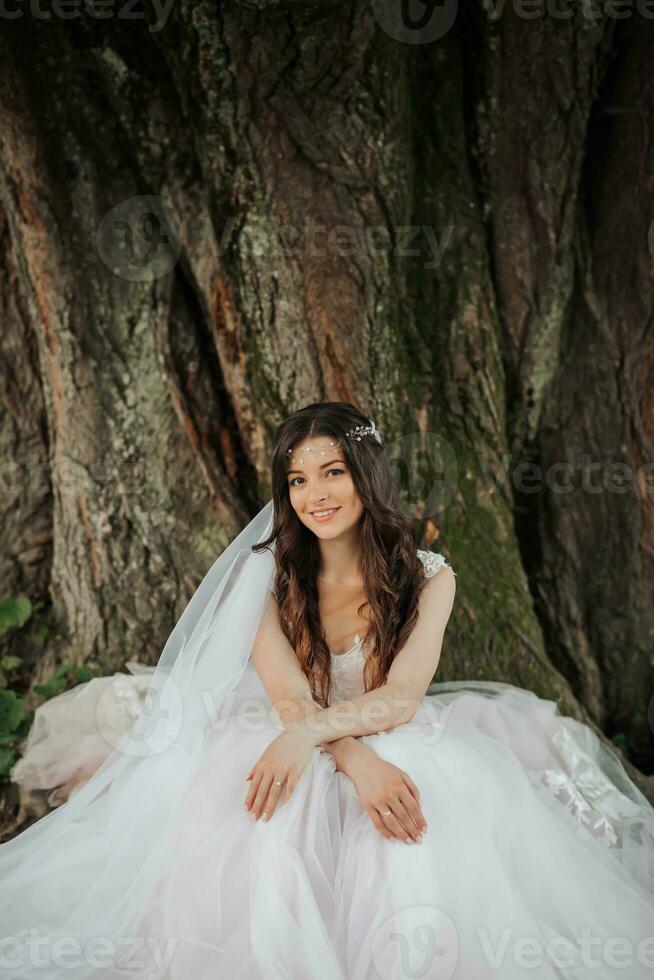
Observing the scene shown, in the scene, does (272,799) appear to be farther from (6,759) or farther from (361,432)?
(6,759)

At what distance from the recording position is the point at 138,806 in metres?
2.60

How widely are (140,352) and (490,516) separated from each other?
168 cm

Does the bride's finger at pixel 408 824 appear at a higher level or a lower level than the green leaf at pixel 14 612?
lower

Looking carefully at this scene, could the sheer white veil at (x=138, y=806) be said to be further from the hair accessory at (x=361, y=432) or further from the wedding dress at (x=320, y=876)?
the hair accessory at (x=361, y=432)

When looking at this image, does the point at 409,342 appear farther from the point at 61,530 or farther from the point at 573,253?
the point at 61,530

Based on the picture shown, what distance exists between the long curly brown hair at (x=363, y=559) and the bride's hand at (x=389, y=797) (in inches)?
23.2

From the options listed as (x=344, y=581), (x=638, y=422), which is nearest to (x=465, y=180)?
(x=638, y=422)

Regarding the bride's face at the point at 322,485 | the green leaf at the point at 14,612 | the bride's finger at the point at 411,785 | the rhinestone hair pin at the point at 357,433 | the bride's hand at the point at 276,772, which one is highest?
the rhinestone hair pin at the point at 357,433

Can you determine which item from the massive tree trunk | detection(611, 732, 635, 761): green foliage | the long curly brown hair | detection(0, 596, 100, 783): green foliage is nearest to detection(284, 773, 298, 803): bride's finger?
the long curly brown hair

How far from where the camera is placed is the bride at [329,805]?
2.16 metres

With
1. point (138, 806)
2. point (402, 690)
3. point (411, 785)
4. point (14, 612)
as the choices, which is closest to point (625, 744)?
point (402, 690)

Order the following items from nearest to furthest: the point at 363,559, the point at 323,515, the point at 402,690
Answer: the point at 402,690, the point at 323,515, the point at 363,559

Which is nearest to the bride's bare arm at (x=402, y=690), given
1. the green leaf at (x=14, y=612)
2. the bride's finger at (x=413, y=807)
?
the bride's finger at (x=413, y=807)

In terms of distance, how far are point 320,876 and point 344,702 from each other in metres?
0.54
